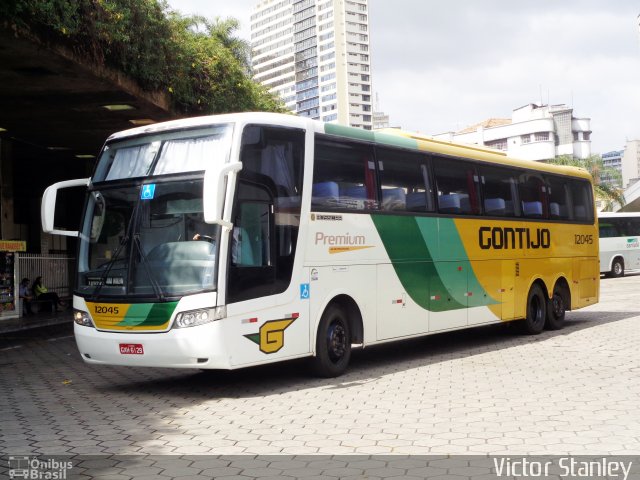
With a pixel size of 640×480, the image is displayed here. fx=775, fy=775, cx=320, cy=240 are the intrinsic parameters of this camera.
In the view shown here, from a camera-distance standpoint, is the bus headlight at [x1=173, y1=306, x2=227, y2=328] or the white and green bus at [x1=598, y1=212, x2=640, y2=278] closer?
the bus headlight at [x1=173, y1=306, x2=227, y2=328]

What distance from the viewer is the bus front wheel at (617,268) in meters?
38.5

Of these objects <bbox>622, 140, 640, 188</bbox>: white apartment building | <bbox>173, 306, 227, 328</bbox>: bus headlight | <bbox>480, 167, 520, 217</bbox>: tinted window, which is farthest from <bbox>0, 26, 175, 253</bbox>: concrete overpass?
<bbox>622, 140, 640, 188</bbox>: white apartment building

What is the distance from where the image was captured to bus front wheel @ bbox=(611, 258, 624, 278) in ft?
126

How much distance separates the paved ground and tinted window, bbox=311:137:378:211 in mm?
2319

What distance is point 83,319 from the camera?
9.39 metres

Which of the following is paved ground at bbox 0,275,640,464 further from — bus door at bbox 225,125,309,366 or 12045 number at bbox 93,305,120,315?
12045 number at bbox 93,305,120,315

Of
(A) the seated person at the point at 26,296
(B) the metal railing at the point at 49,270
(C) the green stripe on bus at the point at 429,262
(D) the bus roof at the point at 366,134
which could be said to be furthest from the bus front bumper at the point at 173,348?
(B) the metal railing at the point at 49,270

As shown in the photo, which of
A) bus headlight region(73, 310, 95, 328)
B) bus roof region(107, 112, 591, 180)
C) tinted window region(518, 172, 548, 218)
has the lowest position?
bus headlight region(73, 310, 95, 328)

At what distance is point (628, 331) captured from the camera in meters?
14.7

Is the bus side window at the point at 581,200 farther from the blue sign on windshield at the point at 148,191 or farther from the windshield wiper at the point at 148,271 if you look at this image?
the windshield wiper at the point at 148,271

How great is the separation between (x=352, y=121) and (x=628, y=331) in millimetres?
176339

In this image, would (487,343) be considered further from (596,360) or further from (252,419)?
(252,419)

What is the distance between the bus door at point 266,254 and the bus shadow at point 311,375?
0.62 m

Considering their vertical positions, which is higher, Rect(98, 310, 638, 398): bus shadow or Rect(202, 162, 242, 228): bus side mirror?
Rect(202, 162, 242, 228): bus side mirror
